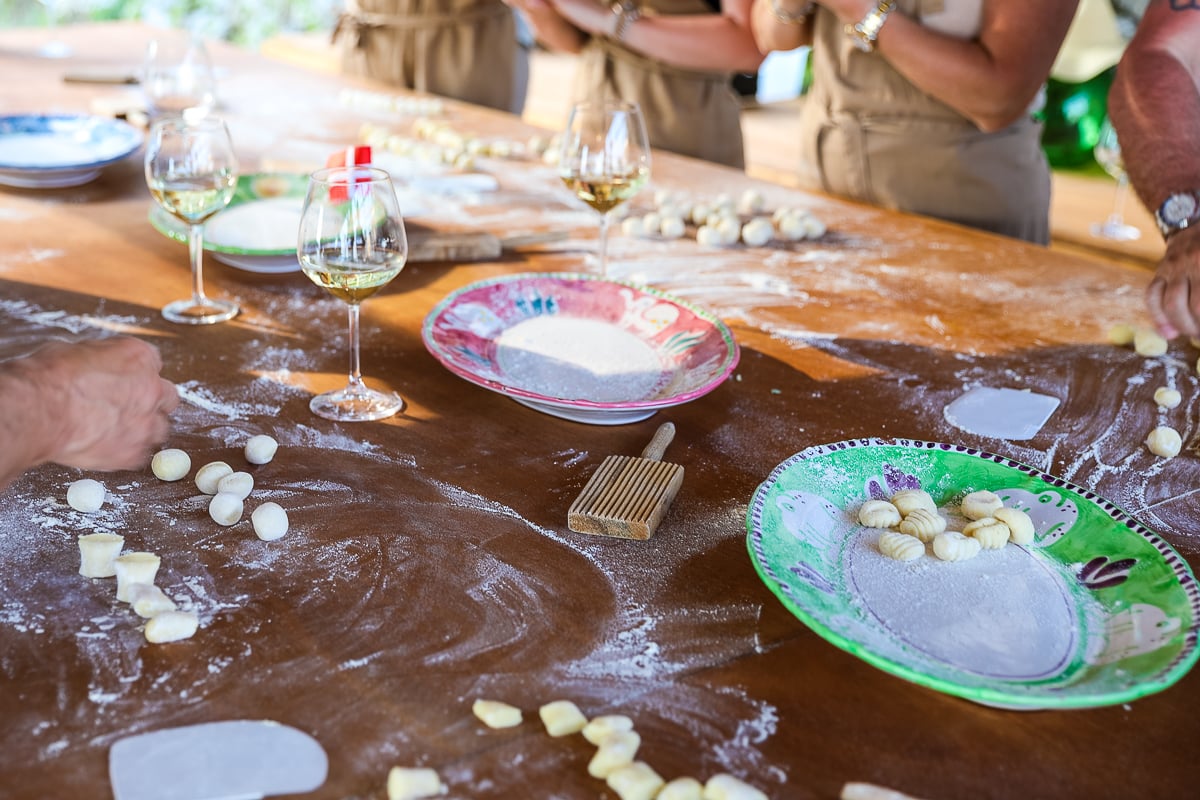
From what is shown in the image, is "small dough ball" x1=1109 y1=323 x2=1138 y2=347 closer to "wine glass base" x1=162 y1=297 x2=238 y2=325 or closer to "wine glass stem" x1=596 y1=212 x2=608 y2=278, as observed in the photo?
"wine glass stem" x1=596 y1=212 x2=608 y2=278

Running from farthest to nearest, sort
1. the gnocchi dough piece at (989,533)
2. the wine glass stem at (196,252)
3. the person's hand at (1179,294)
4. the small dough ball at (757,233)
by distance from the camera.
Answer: the small dough ball at (757,233) → the wine glass stem at (196,252) → the person's hand at (1179,294) → the gnocchi dough piece at (989,533)

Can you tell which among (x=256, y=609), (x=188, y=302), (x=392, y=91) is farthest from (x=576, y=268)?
(x=392, y=91)

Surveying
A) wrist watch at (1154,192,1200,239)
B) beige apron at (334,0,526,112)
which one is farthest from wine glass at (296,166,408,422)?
beige apron at (334,0,526,112)

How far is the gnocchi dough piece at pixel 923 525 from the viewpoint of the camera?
3.09 ft

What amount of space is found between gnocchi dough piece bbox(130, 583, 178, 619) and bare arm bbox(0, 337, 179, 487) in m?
0.13

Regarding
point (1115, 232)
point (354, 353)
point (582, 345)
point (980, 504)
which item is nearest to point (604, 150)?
point (582, 345)

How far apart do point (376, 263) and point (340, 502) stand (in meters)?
0.25

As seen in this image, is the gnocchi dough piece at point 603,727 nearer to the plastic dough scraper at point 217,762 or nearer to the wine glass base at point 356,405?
the plastic dough scraper at point 217,762

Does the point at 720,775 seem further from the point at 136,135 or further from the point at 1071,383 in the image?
the point at 136,135

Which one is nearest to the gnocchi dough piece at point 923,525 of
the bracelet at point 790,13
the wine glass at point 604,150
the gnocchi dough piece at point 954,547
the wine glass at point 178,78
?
the gnocchi dough piece at point 954,547

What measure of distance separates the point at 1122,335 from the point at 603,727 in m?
1.08

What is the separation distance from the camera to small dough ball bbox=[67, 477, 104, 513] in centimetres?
100

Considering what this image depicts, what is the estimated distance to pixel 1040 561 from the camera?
938 millimetres

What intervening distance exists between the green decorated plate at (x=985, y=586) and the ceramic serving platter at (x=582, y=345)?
0.79 feet
